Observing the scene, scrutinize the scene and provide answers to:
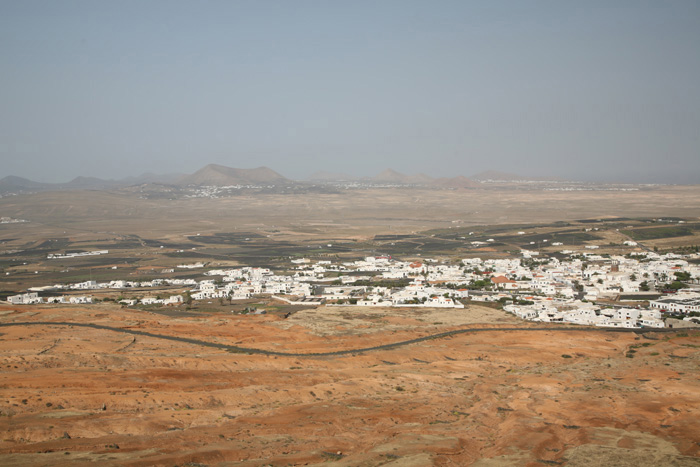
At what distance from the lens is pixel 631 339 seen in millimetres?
34156

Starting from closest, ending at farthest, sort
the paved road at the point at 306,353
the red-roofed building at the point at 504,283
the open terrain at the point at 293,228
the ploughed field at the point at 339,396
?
the ploughed field at the point at 339,396, the paved road at the point at 306,353, the red-roofed building at the point at 504,283, the open terrain at the point at 293,228

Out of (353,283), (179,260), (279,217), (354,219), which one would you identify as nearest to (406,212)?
(354,219)

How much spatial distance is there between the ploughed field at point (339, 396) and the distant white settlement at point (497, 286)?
844 cm

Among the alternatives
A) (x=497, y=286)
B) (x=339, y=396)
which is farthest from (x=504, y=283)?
(x=339, y=396)

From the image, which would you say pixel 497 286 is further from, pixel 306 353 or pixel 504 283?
pixel 306 353

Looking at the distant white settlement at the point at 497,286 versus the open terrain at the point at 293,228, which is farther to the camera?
the open terrain at the point at 293,228

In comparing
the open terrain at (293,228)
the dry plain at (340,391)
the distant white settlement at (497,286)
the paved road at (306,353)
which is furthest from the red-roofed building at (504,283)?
the open terrain at (293,228)

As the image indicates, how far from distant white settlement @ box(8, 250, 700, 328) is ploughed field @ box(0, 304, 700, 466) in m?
8.44

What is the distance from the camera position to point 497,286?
184 ft

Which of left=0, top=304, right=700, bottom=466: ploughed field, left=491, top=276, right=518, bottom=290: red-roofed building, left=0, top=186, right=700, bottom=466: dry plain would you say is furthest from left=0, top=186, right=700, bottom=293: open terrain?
left=0, top=304, right=700, bottom=466: ploughed field

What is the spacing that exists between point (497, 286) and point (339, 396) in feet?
120

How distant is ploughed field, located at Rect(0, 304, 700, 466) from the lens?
1571cm

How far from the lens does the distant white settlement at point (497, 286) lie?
4309 centimetres

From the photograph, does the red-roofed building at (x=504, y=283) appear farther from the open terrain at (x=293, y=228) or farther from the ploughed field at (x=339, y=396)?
the open terrain at (x=293, y=228)
